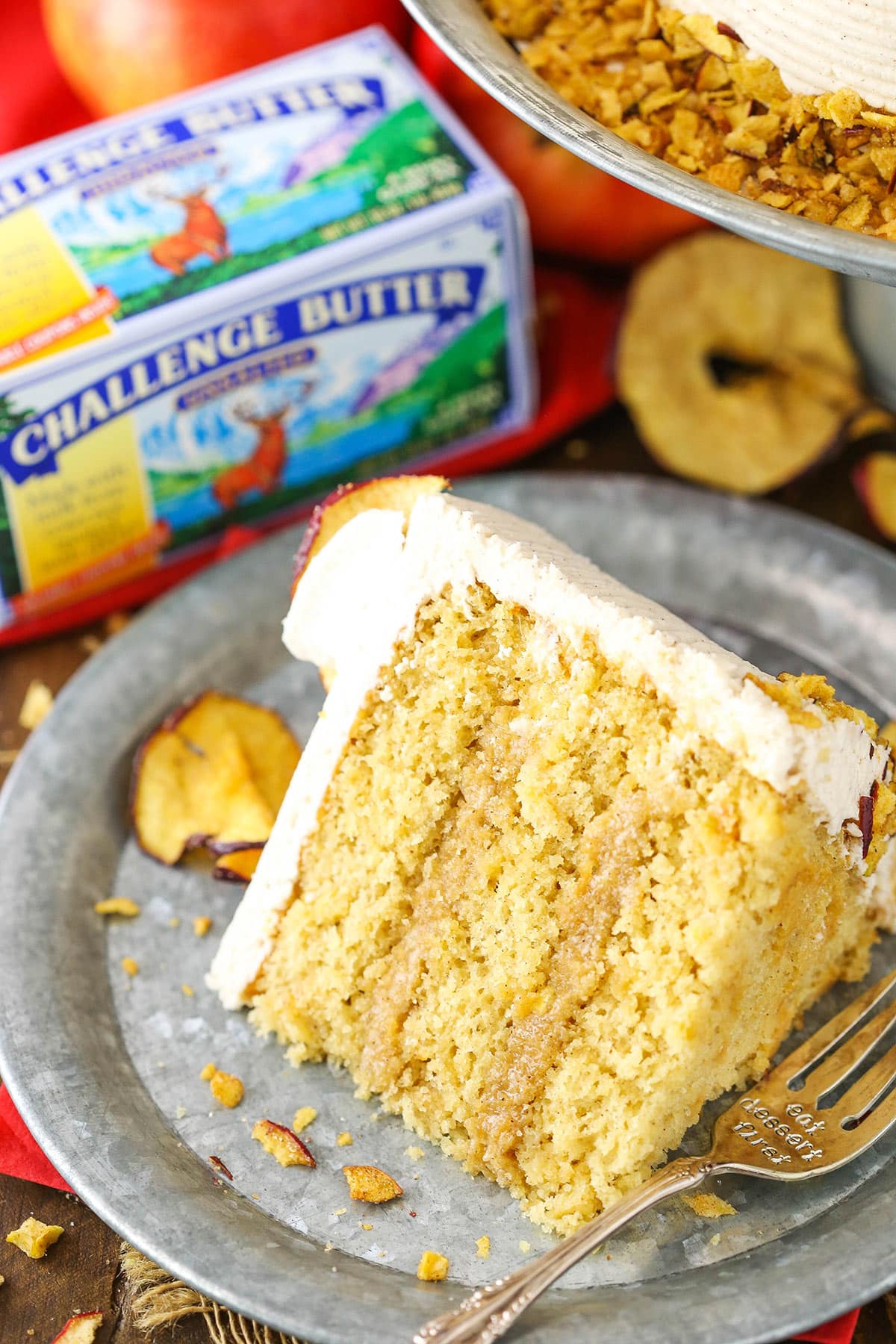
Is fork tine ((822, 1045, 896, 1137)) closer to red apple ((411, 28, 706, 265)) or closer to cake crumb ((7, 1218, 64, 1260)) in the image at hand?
cake crumb ((7, 1218, 64, 1260))

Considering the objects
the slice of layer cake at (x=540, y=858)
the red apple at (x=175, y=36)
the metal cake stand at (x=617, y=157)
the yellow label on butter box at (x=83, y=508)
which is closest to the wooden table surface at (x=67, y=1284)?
the slice of layer cake at (x=540, y=858)

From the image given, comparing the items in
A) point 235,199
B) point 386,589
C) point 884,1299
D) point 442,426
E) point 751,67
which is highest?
point 751,67

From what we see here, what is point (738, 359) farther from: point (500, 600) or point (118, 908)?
point (118, 908)

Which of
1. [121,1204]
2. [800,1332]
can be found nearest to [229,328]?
[121,1204]

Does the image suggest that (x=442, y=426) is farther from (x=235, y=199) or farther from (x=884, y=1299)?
(x=884, y=1299)

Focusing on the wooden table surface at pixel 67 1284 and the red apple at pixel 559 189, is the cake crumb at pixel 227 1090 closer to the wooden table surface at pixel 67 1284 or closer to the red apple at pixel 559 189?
the wooden table surface at pixel 67 1284

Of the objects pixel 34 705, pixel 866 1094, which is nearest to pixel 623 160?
pixel 866 1094

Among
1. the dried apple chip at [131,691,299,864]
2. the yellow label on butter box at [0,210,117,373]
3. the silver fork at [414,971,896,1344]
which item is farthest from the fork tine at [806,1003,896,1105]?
the yellow label on butter box at [0,210,117,373]
